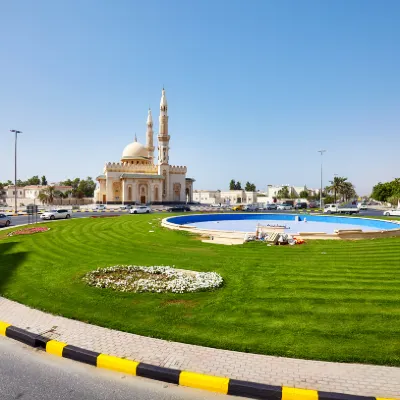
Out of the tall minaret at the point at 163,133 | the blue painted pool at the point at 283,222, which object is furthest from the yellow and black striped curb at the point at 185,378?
the tall minaret at the point at 163,133

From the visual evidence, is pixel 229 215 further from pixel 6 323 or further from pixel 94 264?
pixel 6 323

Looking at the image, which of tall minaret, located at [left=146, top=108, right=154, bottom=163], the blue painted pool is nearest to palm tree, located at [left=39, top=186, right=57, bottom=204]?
tall minaret, located at [left=146, top=108, right=154, bottom=163]

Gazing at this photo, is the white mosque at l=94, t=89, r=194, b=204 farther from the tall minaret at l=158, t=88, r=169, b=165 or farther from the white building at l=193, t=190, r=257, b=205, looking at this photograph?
the white building at l=193, t=190, r=257, b=205

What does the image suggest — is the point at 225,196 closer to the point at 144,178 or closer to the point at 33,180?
the point at 144,178

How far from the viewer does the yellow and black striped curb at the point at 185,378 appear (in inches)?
213

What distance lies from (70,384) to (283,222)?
37739 millimetres

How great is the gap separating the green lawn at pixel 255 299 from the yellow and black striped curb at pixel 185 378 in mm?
1149

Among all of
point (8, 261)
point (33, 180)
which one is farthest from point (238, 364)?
point (33, 180)

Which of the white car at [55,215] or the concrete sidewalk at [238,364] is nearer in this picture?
the concrete sidewalk at [238,364]

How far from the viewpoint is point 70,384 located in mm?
6031

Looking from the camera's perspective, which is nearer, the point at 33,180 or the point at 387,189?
the point at 387,189

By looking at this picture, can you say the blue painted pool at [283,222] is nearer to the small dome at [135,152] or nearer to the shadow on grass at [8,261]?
the shadow on grass at [8,261]

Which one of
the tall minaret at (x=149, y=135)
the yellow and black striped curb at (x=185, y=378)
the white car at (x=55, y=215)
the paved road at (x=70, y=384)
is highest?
the tall minaret at (x=149, y=135)

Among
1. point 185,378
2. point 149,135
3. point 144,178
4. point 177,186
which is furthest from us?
point 149,135
